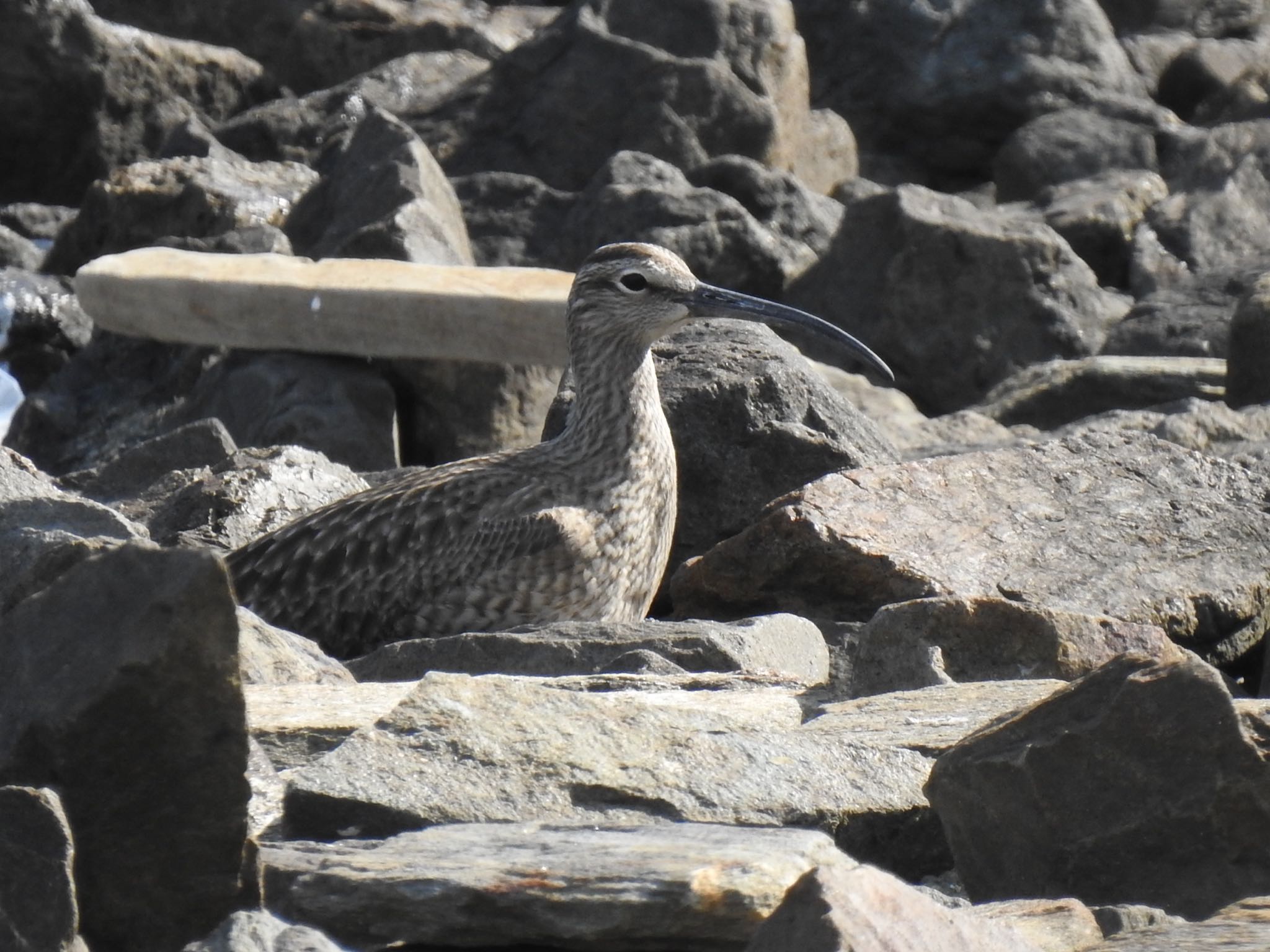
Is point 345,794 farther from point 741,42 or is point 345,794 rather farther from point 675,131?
point 741,42

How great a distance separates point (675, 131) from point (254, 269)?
6.51m

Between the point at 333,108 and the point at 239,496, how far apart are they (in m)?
12.0

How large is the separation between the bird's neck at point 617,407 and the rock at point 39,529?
170 cm

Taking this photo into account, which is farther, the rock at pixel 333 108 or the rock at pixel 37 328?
the rock at pixel 333 108

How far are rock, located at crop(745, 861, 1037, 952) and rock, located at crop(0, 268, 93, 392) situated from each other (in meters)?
13.3

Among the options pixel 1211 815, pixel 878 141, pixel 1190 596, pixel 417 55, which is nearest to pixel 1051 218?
pixel 878 141

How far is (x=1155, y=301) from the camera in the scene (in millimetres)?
15398

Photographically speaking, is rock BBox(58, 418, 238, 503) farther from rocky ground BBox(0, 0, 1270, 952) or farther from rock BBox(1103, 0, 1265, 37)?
rock BBox(1103, 0, 1265, 37)

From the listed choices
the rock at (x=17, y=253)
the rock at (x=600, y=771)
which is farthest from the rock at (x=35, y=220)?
the rock at (x=600, y=771)

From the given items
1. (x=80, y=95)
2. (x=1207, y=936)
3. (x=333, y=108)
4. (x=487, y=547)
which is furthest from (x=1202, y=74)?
(x=1207, y=936)

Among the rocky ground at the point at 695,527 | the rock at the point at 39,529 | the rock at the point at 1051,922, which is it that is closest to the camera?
the rocky ground at the point at 695,527

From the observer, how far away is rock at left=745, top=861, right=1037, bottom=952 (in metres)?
3.14

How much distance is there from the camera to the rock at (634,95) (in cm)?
1820

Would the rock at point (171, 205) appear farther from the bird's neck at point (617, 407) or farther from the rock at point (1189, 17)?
the rock at point (1189, 17)
